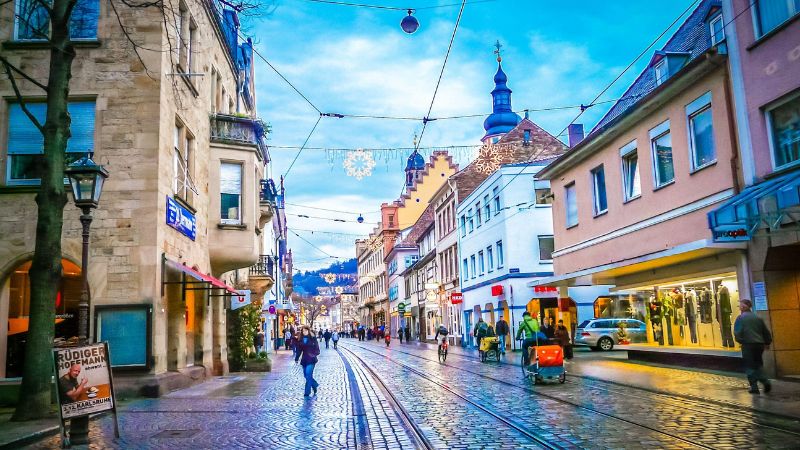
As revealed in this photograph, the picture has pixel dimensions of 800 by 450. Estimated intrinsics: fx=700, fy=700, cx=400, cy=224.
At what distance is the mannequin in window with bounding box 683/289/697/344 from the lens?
2027 centimetres

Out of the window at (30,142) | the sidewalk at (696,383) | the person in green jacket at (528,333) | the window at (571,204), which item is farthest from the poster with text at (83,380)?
the window at (571,204)

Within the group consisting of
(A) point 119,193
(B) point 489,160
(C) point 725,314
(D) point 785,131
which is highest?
(B) point 489,160

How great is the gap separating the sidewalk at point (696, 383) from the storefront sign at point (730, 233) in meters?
3.12

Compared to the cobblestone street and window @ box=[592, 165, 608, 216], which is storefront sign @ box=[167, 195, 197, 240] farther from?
window @ box=[592, 165, 608, 216]

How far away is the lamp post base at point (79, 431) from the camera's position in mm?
9594

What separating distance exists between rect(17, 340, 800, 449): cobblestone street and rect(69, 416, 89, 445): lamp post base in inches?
12.9

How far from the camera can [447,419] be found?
36.6 ft

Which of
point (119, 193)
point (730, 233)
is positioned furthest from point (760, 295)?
point (119, 193)

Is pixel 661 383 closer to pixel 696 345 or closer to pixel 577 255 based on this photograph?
pixel 696 345

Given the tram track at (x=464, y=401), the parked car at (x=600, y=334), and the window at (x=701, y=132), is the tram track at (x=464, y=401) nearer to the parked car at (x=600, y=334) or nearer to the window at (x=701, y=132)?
the window at (x=701, y=132)

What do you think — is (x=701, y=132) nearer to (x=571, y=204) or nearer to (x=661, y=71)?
(x=661, y=71)

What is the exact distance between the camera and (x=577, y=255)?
2656cm

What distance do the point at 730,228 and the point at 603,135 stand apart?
8.10 meters

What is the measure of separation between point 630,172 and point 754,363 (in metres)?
10.4
